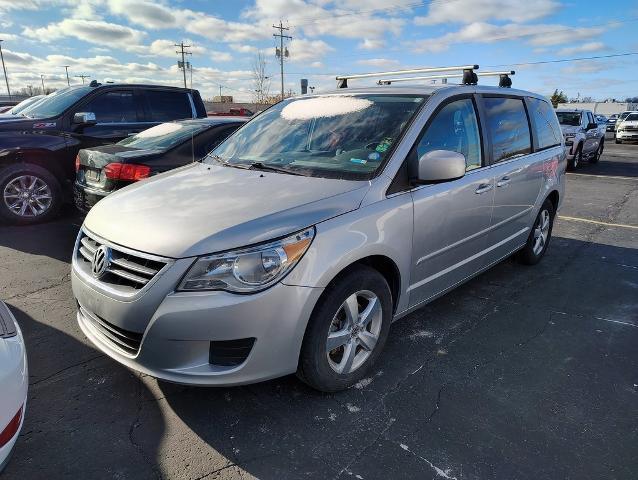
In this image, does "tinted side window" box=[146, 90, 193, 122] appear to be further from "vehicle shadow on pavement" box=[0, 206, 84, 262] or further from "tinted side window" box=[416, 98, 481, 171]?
"tinted side window" box=[416, 98, 481, 171]

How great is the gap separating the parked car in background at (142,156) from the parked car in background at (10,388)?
298 centimetres

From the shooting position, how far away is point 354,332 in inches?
107

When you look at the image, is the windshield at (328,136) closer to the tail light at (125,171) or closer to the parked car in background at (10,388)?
the tail light at (125,171)

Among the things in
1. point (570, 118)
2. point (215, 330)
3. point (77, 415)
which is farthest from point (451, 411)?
point (570, 118)

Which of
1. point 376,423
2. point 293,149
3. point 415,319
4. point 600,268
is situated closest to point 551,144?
point 600,268

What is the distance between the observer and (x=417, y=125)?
3.07 metres

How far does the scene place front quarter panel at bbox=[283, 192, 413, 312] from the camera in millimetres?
2348

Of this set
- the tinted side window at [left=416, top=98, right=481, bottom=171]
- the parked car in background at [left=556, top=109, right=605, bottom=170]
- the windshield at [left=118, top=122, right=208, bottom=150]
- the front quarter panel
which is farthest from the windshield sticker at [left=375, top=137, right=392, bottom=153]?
the parked car in background at [left=556, top=109, right=605, bottom=170]

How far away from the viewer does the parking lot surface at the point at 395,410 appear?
223 cm

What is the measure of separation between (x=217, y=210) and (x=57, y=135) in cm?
510

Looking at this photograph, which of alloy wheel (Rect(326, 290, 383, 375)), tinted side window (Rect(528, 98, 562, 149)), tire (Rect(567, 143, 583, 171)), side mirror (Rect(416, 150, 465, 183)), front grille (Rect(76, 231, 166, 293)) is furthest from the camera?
tire (Rect(567, 143, 583, 171))

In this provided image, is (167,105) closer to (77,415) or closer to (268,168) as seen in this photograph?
(268,168)

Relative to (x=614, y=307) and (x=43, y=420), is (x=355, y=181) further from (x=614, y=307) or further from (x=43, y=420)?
(x=614, y=307)

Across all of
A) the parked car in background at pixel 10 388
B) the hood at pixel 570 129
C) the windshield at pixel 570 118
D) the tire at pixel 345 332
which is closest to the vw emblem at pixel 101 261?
the parked car in background at pixel 10 388
